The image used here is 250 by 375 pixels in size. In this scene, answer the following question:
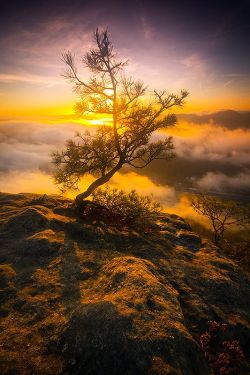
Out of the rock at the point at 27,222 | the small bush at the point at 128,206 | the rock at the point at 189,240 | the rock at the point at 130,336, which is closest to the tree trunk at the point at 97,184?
the small bush at the point at 128,206

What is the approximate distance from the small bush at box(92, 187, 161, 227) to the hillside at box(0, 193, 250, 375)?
1.32 meters

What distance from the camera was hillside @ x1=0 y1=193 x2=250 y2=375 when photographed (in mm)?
6199

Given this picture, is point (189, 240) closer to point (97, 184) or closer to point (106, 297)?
point (97, 184)

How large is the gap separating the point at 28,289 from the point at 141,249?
5.47 metres

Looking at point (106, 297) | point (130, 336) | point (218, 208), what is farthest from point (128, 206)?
point (218, 208)

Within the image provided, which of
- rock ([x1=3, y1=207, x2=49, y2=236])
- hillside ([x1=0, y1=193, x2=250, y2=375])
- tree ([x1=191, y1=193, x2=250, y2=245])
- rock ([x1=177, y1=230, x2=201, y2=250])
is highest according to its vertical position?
rock ([x1=3, y1=207, x2=49, y2=236])

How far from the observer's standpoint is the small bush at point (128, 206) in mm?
16320

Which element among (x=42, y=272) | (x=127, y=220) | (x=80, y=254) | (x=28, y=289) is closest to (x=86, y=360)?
(x=28, y=289)

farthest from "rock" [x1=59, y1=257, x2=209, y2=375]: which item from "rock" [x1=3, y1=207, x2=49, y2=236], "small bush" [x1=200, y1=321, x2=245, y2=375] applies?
"rock" [x1=3, y1=207, x2=49, y2=236]

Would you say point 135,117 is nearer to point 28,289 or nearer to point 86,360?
point 28,289

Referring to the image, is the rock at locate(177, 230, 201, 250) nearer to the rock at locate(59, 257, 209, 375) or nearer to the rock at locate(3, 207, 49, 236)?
the rock at locate(59, 257, 209, 375)

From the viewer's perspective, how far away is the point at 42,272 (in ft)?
32.8

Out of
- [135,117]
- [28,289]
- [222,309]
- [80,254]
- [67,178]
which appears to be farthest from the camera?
[67,178]

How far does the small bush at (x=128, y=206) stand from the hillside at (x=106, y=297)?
1.32 meters
